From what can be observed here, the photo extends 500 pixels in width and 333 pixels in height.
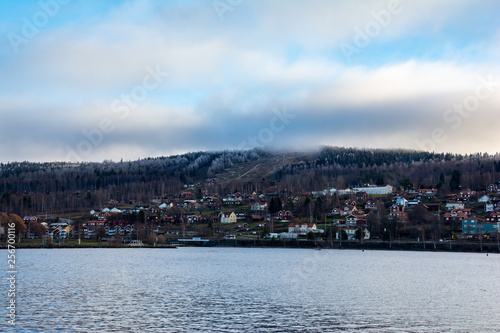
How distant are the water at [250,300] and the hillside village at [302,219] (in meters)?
53.0

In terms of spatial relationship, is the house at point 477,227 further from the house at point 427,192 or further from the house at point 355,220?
the house at point 427,192

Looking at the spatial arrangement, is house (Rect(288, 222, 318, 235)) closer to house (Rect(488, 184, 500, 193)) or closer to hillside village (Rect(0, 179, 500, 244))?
hillside village (Rect(0, 179, 500, 244))

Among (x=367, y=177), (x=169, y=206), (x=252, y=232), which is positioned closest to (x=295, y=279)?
(x=252, y=232)

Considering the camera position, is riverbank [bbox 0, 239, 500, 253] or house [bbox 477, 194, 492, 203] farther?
house [bbox 477, 194, 492, 203]

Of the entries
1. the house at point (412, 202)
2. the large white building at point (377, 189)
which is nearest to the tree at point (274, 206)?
the house at point (412, 202)

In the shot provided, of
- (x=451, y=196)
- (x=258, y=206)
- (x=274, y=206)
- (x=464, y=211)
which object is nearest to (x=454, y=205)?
(x=464, y=211)

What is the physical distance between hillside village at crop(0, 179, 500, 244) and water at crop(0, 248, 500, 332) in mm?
53008

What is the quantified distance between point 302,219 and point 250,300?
3838 inches

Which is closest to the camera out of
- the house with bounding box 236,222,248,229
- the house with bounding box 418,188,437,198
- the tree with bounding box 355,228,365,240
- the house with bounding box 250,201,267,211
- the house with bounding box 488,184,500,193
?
the tree with bounding box 355,228,365,240

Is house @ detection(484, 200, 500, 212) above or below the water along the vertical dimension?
above

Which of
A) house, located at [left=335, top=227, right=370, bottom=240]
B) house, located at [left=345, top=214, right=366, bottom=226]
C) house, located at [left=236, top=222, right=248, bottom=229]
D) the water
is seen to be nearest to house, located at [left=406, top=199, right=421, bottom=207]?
house, located at [left=345, top=214, right=366, bottom=226]

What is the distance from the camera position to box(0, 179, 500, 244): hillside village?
107 m

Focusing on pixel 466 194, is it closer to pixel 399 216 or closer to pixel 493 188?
pixel 493 188

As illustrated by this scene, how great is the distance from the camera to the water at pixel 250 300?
25.9 meters
